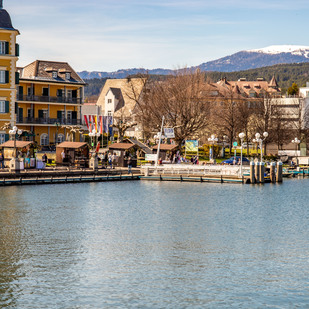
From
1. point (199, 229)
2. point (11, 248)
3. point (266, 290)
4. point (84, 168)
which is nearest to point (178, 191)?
point (84, 168)

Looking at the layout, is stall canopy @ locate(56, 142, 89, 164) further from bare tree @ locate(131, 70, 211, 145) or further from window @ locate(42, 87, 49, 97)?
window @ locate(42, 87, 49, 97)

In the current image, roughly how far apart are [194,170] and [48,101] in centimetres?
2937

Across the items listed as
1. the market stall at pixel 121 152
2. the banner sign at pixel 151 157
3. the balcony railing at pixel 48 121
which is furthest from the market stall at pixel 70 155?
the balcony railing at pixel 48 121

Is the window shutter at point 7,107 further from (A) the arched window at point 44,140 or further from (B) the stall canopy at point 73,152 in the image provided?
(A) the arched window at point 44,140

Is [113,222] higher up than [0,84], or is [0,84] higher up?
[0,84]

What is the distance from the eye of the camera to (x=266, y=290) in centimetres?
2661

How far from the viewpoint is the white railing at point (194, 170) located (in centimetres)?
7119

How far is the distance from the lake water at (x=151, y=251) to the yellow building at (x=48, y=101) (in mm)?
35245

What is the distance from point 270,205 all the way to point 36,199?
2040 cm

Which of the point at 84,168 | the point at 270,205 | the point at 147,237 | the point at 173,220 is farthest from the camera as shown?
the point at 84,168

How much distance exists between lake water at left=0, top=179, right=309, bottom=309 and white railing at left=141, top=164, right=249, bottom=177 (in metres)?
14.0

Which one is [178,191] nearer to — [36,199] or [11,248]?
[36,199]

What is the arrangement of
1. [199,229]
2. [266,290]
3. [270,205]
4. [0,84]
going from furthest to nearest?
[0,84] < [270,205] < [199,229] < [266,290]

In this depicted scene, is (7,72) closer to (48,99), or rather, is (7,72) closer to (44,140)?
(48,99)
